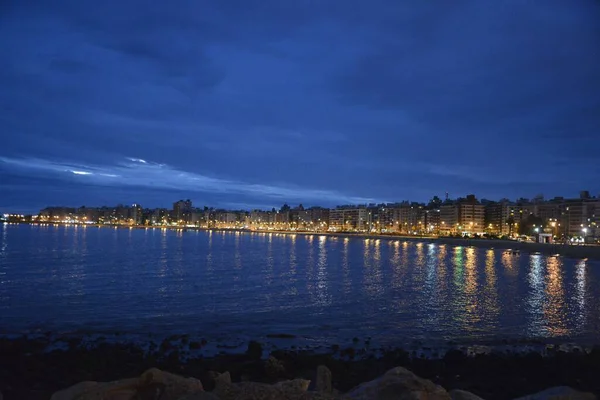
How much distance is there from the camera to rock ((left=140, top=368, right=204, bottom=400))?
242 inches

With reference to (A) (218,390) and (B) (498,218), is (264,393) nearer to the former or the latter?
(A) (218,390)

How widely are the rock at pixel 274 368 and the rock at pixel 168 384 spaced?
447 cm

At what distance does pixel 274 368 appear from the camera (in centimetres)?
1070

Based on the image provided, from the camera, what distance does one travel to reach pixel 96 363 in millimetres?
11273

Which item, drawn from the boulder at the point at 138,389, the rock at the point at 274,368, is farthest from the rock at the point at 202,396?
the rock at the point at 274,368

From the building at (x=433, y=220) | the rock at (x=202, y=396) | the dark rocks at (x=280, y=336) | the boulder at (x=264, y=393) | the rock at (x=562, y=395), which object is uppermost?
the building at (x=433, y=220)

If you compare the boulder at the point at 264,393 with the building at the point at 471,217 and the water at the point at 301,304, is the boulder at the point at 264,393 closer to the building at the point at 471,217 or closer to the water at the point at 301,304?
the water at the point at 301,304

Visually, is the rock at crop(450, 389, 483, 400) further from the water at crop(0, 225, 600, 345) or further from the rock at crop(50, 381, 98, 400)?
the water at crop(0, 225, 600, 345)

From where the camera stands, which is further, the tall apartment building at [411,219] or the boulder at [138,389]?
Result: the tall apartment building at [411,219]

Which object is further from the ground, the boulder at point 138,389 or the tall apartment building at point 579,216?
the tall apartment building at point 579,216

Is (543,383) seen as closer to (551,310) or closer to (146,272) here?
(551,310)

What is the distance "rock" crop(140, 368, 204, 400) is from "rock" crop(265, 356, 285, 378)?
176 inches

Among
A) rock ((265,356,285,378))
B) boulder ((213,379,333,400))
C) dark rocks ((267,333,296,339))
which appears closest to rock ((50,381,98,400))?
boulder ((213,379,333,400))

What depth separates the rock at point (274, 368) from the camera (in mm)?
10625
